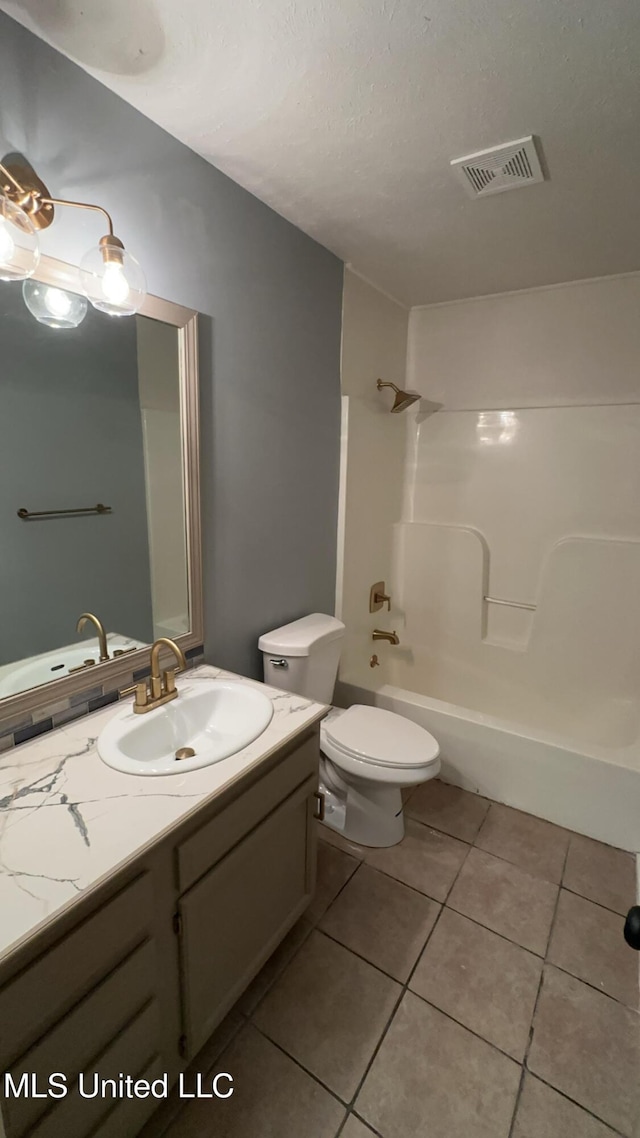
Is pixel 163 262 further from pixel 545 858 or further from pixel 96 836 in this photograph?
pixel 545 858

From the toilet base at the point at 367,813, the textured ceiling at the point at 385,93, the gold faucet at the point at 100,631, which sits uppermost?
the textured ceiling at the point at 385,93

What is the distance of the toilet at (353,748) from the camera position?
1.66m

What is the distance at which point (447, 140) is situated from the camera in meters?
1.24

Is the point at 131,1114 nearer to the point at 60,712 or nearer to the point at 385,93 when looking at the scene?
the point at 60,712

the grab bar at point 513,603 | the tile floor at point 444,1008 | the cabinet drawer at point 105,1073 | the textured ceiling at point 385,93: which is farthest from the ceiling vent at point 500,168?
the tile floor at point 444,1008

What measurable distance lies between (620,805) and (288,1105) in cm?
146

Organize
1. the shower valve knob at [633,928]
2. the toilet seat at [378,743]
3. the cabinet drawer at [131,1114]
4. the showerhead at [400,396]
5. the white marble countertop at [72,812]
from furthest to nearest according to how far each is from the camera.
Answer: the showerhead at [400,396] → the toilet seat at [378,743] → the cabinet drawer at [131,1114] → the white marble countertop at [72,812] → the shower valve knob at [633,928]

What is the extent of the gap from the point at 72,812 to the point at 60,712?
35 centimetres

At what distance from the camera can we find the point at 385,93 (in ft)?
3.60

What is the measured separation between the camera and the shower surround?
204 cm

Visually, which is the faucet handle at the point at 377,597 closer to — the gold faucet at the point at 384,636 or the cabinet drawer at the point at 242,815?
the gold faucet at the point at 384,636

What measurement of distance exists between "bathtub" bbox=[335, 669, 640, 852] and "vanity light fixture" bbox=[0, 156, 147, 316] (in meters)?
1.79

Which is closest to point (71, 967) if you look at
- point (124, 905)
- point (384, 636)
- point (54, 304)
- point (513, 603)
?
point (124, 905)

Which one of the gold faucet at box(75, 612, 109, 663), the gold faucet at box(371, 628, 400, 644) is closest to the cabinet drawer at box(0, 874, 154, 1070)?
the gold faucet at box(75, 612, 109, 663)
